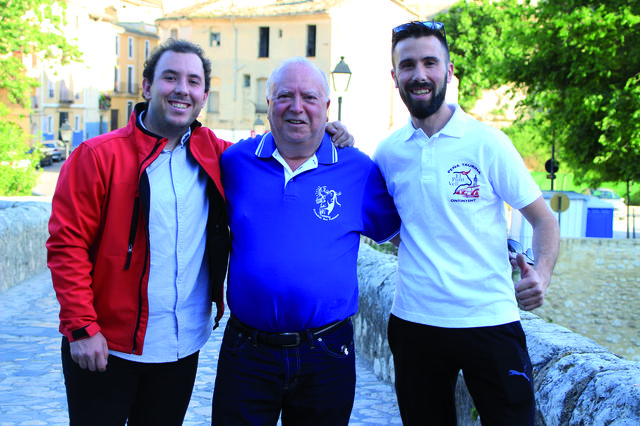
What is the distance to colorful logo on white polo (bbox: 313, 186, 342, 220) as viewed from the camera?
2918mm

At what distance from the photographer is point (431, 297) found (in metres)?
2.87

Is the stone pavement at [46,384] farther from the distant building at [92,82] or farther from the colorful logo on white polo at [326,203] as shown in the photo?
the distant building at [92,82]

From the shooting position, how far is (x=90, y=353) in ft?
8.87

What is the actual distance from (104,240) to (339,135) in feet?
3.81

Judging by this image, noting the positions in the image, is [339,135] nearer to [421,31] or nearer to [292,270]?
[421,31]

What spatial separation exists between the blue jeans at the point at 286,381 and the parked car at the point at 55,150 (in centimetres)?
3858

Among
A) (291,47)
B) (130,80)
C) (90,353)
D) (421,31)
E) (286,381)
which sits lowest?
(286,381)

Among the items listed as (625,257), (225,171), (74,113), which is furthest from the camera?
(74,113)

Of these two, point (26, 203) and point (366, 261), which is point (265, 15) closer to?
point (26, 203)

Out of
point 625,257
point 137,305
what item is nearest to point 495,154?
point 137,305

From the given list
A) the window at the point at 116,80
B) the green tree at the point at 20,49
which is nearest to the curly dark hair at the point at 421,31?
the green tree at the point at 20,49

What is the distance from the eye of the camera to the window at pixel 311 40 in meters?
36.1

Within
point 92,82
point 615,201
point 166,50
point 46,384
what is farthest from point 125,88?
point 166,50

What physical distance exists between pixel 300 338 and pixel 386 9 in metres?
35.1
